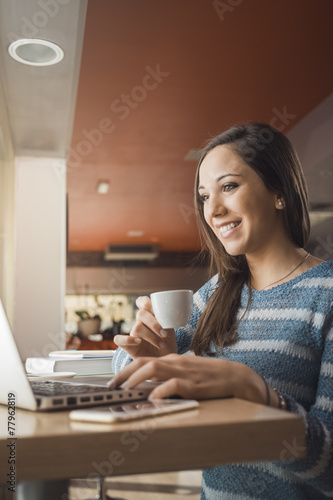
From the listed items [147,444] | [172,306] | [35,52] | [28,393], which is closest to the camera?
[147,444]

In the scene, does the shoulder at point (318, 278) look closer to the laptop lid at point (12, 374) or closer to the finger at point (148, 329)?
the finger at point (148, 329)

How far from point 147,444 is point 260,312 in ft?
2.44

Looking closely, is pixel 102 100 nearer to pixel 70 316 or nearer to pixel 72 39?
pixel 72 39

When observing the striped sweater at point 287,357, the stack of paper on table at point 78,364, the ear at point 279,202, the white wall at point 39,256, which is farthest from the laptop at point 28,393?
the white wall at point 39,256

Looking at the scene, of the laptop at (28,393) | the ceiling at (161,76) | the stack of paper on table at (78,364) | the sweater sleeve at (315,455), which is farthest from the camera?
the ceiling at (161,76)

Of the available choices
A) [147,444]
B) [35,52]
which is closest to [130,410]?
[147,444]

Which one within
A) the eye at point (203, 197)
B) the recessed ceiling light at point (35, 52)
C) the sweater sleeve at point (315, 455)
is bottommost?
the sweater sleeve at point (315, 455)

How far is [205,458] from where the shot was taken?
1.54 feet

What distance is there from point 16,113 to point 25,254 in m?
1.23

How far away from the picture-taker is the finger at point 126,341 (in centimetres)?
100

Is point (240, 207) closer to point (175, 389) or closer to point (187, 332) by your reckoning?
point (187, 332)

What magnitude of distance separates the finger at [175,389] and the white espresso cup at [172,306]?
342 mm

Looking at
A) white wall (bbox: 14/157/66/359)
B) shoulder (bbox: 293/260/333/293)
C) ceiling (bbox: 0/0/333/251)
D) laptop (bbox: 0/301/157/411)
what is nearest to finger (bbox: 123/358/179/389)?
laptop (bbox: 0/301/157/411)

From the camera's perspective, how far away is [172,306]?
0.97 meters
